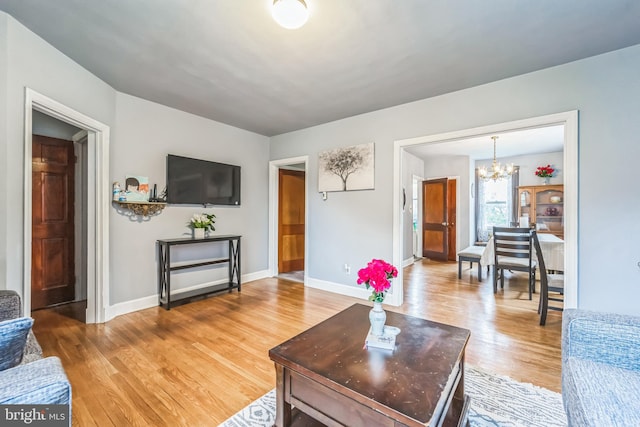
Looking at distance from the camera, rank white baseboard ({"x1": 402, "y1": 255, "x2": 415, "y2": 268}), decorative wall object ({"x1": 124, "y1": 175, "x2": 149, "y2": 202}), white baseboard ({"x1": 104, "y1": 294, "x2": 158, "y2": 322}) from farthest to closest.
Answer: white baseboard ({"x1": 402, "y1": 255, "x2": 415, "y2": 268}), decorative wall object ({"x1": 124, "y1": 175, "x2": 149, "y2": 202}), white baseboard ({"x1": 104, "y1": 294, "x2": 158, "y2": 322})

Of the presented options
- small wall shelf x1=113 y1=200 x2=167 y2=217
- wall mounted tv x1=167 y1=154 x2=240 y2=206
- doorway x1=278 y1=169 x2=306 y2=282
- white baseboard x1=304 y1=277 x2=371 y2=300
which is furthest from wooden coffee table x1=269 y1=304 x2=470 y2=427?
doorway x1=278 y1=169 x2=306 y2=282

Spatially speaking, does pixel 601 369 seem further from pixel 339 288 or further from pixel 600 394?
pixel 339 288

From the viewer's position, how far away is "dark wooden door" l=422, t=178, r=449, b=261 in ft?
22.4

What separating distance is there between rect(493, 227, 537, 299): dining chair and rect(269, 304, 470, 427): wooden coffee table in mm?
2876

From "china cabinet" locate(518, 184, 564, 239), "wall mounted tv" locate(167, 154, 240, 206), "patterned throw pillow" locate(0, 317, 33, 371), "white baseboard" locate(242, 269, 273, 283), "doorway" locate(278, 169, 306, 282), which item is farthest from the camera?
"china cabinet" locate(518, 184, 564, 239)

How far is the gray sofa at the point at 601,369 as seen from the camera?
0.99 meters

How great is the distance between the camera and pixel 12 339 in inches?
36.5

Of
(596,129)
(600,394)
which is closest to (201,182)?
(600,394)

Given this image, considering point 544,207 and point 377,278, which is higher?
point 544,207

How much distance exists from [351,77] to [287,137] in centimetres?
213

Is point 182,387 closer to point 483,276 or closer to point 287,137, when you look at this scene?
point 287,137

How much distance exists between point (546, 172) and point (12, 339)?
7962 mm

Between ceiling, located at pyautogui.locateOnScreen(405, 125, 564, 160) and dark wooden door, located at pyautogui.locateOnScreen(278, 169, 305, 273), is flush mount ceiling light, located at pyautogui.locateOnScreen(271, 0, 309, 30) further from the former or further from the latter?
dark wooden door, located at pyautogui.locateOnScreen(278, 169, 305, 273)

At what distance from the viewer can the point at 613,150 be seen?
228cm
